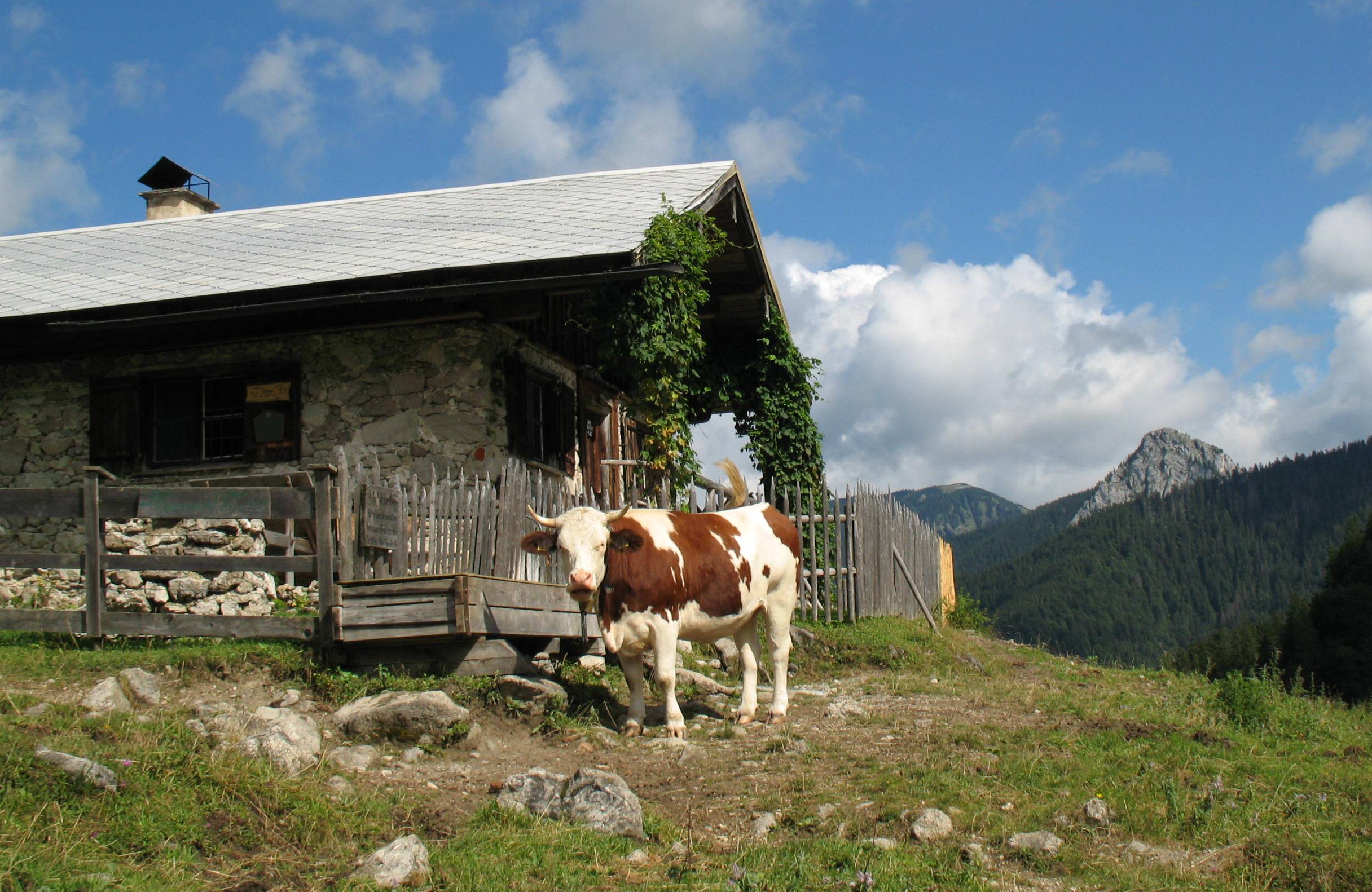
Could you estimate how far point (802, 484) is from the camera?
59.4 ft

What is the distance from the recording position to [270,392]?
12945 mm

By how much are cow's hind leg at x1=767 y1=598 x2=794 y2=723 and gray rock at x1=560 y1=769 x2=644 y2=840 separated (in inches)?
111

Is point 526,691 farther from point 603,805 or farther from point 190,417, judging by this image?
point 190,417

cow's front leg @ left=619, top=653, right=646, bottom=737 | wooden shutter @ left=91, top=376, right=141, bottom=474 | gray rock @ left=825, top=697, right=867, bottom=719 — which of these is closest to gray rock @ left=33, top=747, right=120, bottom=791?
cow's front leg @ left=619, top=653, right=646, bottom=737

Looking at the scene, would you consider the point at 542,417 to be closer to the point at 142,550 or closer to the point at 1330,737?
the point at 142,550

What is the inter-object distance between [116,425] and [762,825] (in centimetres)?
1041

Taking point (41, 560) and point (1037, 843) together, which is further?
point (41, 560)

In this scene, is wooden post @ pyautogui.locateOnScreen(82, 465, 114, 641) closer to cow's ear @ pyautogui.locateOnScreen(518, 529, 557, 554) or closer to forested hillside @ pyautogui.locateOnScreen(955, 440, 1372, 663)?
cow's ear @ pyautogui.locateOnScreen(518, 529, 557, 554)

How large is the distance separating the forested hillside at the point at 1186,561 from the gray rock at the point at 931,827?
3911 inches

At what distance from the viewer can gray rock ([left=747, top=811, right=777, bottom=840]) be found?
565 cm

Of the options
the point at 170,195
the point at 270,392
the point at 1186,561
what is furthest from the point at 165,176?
the point at 1186,561

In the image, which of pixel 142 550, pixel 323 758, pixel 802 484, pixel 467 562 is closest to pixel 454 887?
pixel 323 758

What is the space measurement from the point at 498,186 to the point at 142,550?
8769mm

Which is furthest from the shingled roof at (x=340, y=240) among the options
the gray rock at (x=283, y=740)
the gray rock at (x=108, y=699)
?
the gray rock at (x=283, y=740)
